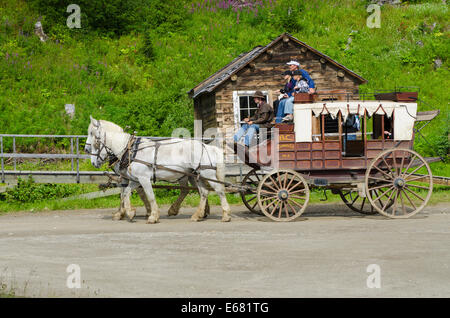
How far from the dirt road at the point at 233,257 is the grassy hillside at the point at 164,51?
10.4 metres

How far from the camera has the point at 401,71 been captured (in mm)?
30297

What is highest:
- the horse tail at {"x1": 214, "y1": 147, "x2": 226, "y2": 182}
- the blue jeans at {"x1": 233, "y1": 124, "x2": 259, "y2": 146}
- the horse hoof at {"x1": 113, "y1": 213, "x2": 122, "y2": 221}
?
the blue jeans at {"x1": 233, "y1": 124, "x2": 259, "y2": 146}

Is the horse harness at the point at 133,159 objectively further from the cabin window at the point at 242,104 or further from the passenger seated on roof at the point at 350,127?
the cabin window at the point at 242,104

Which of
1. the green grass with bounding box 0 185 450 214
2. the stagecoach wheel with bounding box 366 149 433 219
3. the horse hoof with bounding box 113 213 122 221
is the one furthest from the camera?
the green grass with bounding box 0 185 450 214

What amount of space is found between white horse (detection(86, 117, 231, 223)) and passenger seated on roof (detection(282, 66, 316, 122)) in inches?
72.0

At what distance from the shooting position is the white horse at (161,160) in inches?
533

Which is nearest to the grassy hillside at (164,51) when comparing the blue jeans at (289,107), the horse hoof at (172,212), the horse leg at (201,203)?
the horse hoof at (172,212)

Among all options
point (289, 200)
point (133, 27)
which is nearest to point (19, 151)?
point (289, 200)

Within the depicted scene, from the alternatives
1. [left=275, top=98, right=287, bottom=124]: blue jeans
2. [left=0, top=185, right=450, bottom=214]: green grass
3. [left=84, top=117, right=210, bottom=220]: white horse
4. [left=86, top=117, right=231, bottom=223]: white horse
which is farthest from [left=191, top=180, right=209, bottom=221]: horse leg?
[left=0, top=185, right=450, bottom=214]: green grass

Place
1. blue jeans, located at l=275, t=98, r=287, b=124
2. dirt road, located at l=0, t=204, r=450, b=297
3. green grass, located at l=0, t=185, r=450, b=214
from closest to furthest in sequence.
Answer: dirt road, located at l=0, t=204, r=450, b=297, blue jeans, located at l=275, t=98, r=287, b=124, green grass, located at l=0, t=185, r=450, b=214

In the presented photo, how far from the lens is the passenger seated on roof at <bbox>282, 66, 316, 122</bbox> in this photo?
1389cm

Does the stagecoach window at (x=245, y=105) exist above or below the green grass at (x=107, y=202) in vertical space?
above

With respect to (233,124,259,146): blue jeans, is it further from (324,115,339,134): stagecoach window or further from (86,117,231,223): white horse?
(324,115,339,134): stagecoach window
